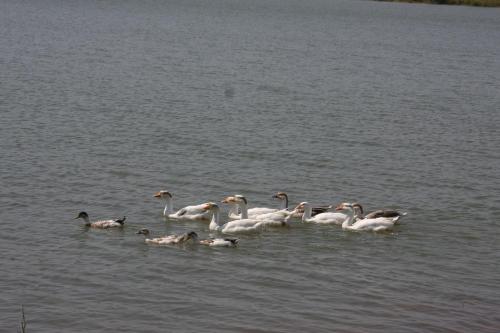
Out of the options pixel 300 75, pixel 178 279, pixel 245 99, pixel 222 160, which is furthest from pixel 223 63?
pixel 178 279

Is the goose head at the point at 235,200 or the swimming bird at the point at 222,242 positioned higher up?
the goose head at the point at 235,200

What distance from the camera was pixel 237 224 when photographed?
1975 cm

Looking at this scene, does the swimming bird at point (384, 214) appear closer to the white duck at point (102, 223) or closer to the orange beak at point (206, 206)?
the orange beak at point (206, 206)

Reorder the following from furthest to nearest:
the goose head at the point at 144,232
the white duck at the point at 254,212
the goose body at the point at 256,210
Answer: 1. the goose body at the point at 256,210
2. the white duck at the point at 254,212
3. the goose head at the point at 144,232

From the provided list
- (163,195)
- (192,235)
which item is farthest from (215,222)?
(192,235)

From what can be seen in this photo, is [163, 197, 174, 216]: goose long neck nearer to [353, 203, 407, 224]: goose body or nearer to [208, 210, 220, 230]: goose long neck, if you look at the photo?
[208, 210, 220, 230]: goose long neck

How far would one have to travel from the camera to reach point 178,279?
16297 mm

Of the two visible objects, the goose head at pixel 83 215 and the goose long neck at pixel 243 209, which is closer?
the goose head at pixel 83 215

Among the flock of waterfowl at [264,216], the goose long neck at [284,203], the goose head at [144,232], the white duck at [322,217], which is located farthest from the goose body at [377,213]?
the goose head at [144,232]

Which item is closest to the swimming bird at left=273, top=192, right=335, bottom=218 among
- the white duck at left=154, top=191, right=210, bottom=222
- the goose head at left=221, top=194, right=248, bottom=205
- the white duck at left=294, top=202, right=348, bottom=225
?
the white duck at left=294, top=202, right=348, bottom=225

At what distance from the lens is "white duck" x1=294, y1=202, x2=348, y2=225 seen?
20250 millimetres

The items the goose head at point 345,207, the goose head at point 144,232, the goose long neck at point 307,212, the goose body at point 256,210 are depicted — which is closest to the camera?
the goose head at point 144,232

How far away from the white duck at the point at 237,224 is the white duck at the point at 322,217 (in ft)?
2.33

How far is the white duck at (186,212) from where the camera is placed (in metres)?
20.4
